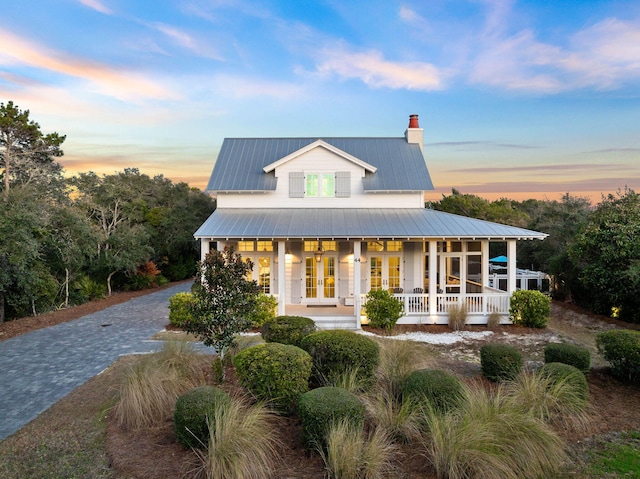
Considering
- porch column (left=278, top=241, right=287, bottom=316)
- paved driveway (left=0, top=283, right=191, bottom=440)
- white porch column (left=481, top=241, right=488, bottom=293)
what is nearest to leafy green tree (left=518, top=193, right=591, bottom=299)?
white porch column (left=481, top=241, right=488, bottom=293)

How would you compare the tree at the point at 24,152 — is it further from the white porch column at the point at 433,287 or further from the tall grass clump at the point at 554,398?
the tall grass clump at the point at 554,398

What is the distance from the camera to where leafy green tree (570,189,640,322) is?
13.4 metres

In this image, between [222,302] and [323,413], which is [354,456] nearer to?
[323,413]

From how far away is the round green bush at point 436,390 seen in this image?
206 inches

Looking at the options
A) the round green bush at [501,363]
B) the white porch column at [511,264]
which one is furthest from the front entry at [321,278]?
the round green bush at [501,363]

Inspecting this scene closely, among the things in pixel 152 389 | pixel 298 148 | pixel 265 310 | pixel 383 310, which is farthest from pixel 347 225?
pixel 152 389

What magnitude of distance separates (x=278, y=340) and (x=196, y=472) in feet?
10.8

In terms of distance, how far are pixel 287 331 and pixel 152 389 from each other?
2590mm

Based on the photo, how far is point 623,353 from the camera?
7.28m

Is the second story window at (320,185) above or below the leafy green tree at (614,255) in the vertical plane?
above

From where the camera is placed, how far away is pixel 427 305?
13891mm

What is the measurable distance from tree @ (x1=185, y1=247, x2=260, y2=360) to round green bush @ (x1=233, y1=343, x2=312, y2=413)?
35.7 inches

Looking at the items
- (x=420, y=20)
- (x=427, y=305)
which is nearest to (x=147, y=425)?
(x=427, y=305)

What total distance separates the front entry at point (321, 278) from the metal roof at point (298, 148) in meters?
3.62
